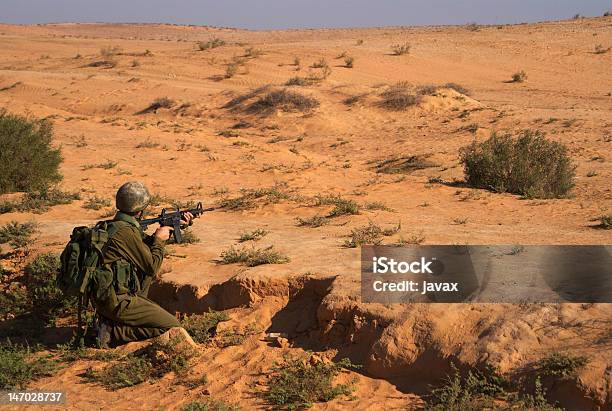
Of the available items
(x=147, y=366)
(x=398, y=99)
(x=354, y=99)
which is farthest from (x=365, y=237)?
(x=354, y=99)

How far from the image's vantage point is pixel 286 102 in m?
19.6

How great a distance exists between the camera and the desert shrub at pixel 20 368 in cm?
459

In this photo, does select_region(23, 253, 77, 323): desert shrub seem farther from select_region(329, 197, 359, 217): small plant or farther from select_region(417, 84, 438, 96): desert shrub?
select_region(417, 84, 438, 96): desert shrub

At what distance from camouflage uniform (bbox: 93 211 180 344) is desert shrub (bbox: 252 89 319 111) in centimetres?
1481

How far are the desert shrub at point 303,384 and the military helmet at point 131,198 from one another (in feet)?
5.05

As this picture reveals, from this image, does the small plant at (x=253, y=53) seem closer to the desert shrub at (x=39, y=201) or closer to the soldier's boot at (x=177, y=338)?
the desert shrub at (x=39, y=201)

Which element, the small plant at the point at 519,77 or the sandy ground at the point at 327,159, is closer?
the sandy ground at the point at 327,159

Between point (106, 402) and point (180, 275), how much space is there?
1.83 metres

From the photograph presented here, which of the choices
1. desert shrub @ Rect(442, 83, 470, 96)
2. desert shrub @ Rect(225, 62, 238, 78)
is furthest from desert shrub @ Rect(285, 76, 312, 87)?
desert shrub @ Rect(442, 83, 470, 96)

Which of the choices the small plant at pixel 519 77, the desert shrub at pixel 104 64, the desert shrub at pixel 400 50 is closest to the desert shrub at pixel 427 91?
the small plant at pixel 519 77

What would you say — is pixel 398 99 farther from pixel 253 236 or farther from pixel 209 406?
pixel 209 406

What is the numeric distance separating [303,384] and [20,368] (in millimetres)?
2151

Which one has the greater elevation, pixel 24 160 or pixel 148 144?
pixel 148 144

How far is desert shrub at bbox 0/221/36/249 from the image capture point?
7.23 metres
